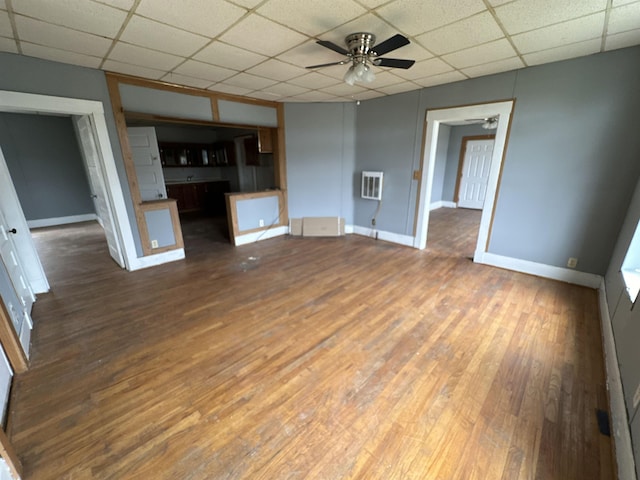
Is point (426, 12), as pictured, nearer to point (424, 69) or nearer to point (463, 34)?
point (463, 34)

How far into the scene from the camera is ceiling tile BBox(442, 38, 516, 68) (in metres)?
2.47

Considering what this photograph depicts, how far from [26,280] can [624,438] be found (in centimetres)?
502

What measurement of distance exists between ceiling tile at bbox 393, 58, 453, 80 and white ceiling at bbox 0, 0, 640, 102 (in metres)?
0.01

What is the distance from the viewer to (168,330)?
2.36 metres

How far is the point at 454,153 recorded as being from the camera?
784 centimetres

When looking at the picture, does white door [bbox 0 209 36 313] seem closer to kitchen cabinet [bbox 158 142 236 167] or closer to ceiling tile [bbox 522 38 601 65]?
kitchen cabinet [bbox 158 142 236 167]

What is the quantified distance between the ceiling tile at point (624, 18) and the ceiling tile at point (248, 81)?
10.6 ft

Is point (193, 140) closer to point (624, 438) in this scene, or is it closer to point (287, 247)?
point (287, 247)

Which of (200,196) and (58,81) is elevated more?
(58,81)

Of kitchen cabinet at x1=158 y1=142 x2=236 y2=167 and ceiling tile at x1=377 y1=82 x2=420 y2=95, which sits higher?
ceiling tile at x1=377 y1=82 x2=420 y2=95

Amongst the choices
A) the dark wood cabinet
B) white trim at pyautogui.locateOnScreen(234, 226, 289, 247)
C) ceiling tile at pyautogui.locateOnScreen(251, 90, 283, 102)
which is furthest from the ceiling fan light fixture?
the dark wood cabinet

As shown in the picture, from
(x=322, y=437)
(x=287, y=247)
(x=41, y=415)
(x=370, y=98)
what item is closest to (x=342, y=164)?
(x=370, y=98)

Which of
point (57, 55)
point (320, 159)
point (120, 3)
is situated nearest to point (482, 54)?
point (320, 159)

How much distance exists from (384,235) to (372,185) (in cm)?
96
